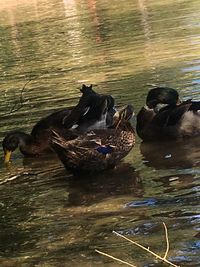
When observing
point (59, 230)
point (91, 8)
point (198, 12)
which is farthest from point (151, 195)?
point (91, 8)

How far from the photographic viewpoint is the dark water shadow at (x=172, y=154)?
760cm

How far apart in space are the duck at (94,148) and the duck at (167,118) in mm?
1064

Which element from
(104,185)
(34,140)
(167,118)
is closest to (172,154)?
(167,118)

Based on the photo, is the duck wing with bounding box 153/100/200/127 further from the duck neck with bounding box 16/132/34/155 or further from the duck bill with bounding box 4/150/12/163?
the duck bill with bounding box 4/150/12/163

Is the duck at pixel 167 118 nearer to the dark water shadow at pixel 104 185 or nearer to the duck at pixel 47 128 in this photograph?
the duck at pixel 47 128

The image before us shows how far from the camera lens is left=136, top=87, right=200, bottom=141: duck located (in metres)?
8.52

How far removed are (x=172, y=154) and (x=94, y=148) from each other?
4.03 ft

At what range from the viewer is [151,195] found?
256 inches

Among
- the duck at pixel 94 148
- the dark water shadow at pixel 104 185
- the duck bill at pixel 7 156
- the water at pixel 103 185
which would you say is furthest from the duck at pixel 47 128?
the dark water shadow at pixel 104 185

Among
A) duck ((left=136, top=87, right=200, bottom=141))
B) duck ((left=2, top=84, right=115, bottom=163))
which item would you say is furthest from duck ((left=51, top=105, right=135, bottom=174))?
duck ((left=136, top=87, right=200, bottom=141))

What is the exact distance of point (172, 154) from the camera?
8.07 meters

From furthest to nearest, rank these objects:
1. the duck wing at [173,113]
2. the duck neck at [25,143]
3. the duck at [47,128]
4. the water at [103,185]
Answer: the duck neck at [25,143] < the duck wing at [173,113] < the duck at [47,128] < the water at [103,185]

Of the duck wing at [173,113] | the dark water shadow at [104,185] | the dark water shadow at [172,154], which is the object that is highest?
the duck wing at [173,113]

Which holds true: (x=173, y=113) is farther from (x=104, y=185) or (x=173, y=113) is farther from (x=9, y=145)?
(x=9, y=145)
